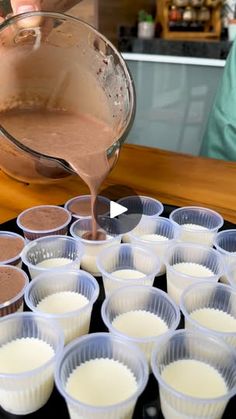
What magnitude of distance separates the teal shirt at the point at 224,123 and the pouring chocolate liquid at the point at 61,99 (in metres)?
0.83

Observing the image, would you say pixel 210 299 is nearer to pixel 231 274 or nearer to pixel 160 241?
pixel 231 274

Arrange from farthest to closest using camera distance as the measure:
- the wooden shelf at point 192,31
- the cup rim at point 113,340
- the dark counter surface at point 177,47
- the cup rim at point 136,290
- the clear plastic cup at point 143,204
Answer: the wooden shelf at point 192,31 < the dark counter surface at point 177,47 < the clear plastic cup at point 143,204 < the cup rim at point 136,290 < the cup rim at point 113,340

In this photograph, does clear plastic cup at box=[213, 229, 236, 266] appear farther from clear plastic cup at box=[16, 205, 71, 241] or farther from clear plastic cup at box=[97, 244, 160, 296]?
clear plastic cup at box=[16, 205, 71, 241]

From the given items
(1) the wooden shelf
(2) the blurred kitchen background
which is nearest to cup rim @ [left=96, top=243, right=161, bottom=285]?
(2) the blurred kitchen background

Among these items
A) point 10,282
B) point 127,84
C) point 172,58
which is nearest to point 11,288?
point 10,282

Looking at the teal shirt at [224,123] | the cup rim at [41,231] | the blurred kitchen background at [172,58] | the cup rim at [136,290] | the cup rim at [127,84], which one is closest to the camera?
the cup rim at [136,290]

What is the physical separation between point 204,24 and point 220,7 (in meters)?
0.13

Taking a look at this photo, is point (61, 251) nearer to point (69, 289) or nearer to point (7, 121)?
point (69, 289)

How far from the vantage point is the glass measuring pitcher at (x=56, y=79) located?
0.83m

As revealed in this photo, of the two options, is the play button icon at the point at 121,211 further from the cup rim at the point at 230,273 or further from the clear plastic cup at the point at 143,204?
the cup rim at the point at 230,273

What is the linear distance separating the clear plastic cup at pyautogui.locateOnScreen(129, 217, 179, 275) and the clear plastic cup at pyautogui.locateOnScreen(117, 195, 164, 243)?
1.4 inches

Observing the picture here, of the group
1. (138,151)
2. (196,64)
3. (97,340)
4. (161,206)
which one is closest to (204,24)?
(196,64)

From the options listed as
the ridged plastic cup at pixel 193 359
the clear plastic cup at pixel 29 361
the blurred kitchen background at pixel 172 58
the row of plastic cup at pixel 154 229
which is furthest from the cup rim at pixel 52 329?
the blurred kitchen background at pixel 172 58

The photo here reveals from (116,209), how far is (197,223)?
194 mm
